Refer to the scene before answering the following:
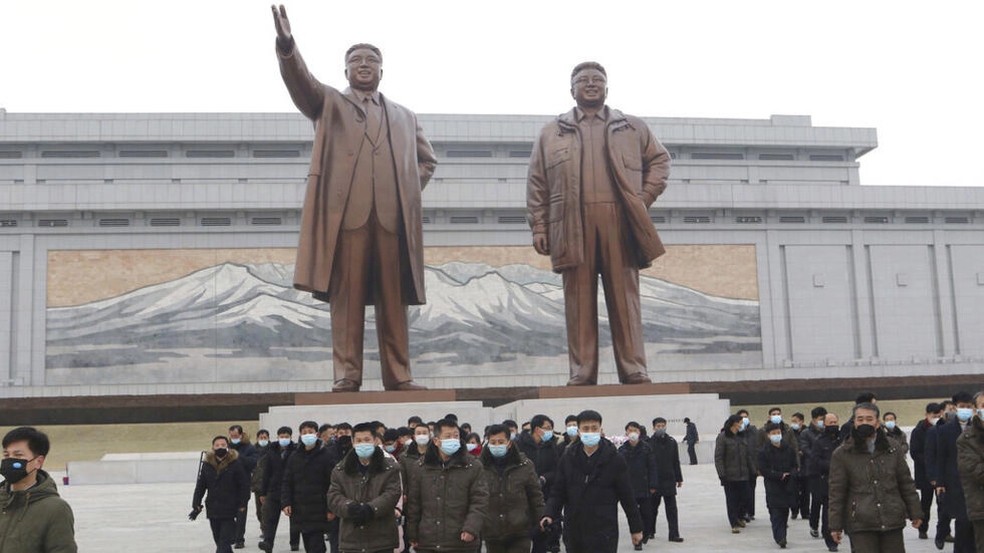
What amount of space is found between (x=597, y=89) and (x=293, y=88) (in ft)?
11.5

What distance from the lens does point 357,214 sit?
38.4 ft

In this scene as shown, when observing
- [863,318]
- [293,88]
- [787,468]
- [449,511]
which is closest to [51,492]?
[449,511]

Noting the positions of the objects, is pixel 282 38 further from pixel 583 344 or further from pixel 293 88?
pixel 583 344

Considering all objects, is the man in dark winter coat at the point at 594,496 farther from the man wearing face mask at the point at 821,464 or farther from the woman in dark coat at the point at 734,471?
the woman in dark coat at the point at 734,471

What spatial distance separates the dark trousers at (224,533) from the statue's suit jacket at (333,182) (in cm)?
326

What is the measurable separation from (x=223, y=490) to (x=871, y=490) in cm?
505

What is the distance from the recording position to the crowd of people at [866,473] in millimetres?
6219

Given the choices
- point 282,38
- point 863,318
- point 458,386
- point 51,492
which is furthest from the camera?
point 863,318

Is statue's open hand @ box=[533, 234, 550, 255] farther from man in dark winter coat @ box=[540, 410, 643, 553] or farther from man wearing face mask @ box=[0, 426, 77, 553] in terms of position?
man wearing face mask @ box=[0, 426, 77, 553]

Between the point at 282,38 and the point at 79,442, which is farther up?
the point at 282,38

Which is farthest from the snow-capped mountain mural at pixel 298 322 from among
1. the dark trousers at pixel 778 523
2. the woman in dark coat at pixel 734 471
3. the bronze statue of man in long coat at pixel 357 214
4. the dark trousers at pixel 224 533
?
the dark trousers at pixel 778 523

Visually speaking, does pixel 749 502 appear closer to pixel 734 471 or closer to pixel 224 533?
pixel 734 471

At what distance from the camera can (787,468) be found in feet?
30.9

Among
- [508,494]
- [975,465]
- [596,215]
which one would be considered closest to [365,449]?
[508,494]
